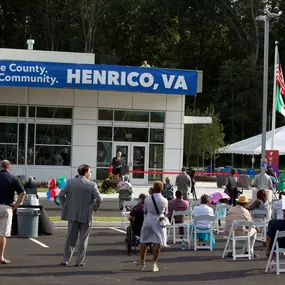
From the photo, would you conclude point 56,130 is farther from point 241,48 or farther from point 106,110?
point 241,48

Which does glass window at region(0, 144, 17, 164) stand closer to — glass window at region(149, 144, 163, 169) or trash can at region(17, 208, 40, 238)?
glass window at region(149, 144, 163, 169)

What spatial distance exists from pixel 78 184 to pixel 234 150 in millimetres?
35707

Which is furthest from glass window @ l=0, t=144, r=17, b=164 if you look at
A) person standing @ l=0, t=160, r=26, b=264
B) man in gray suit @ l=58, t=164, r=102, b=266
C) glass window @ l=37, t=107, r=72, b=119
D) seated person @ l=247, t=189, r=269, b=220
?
man in gray suit @ l=58, t=164, r=102, b=266

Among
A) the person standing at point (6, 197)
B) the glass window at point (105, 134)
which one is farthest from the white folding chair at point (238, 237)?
the glass window at point (105, 134)

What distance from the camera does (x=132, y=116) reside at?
39.4 meters

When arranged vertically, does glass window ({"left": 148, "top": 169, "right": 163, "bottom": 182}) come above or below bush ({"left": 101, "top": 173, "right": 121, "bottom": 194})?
above

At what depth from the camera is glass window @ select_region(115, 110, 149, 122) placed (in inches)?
1545

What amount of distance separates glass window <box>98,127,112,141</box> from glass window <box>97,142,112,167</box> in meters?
0.27

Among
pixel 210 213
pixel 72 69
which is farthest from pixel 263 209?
pixel 72 69

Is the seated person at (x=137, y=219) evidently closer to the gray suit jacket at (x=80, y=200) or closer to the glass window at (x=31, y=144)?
the gray suit jacket at (x=80, y=200)

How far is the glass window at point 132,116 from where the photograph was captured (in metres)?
39.2

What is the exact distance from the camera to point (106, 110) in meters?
39.2

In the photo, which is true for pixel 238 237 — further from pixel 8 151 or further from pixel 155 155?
pixel 8 151

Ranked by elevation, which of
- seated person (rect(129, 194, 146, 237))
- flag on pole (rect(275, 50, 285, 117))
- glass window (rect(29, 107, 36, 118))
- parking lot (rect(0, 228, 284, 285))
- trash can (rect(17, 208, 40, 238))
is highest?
flag on pole (rect(275, 50, 285, 117))
